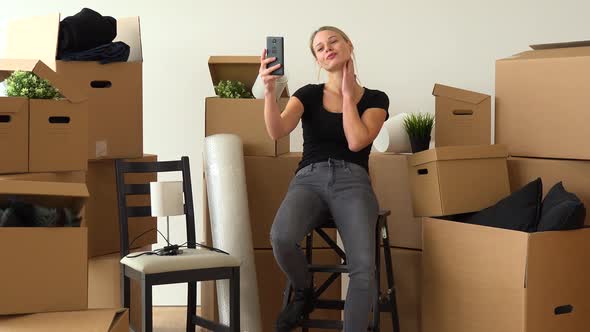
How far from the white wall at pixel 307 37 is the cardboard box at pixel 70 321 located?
204 cm

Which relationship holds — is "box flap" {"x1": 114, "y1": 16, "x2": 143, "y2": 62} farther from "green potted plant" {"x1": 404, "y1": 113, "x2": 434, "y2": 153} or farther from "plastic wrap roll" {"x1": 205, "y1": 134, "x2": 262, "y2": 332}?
"green potted plant" {"x1": 404, "y1": 113, "x2": 434, "y2": 153}

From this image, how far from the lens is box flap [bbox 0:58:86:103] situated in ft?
10.2

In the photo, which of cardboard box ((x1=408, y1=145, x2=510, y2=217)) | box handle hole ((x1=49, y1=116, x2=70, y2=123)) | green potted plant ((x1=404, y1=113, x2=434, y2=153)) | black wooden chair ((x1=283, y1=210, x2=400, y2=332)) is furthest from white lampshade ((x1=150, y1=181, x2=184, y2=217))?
green potted plant ((x1=404, y1=113, x2=434, y2=153))

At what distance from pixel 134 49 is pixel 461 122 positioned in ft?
4.51

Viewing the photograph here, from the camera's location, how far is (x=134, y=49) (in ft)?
12.5

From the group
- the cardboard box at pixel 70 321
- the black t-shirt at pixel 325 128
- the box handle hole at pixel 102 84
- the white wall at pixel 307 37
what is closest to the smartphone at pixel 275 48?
the black t-shirt at pixel 325 128

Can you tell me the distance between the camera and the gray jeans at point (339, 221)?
297 centimetres

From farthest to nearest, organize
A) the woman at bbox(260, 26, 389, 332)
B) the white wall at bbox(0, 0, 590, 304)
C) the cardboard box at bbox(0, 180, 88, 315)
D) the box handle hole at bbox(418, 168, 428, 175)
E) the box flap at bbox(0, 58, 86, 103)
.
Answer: the white wall at bbox(0, 0, 590, 304), the box handle hole at bbox(418, 168, 428, 175), the box flap at bbox(0, 58, 86, 103), the woman at bbox(260, 26, 389, 332), the cardboard box at bbox(0, 180, 88, 315)

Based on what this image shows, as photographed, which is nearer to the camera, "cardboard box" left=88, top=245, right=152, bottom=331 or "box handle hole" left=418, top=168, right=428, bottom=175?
"box handle hole" left=418, top=168, right=428, bottom=175

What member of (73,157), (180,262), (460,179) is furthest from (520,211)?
(73,157)

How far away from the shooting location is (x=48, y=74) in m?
3.14

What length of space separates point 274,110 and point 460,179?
2.41 feet

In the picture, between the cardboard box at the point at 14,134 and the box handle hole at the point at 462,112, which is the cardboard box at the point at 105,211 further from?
the box handle hole at the point at 462,112

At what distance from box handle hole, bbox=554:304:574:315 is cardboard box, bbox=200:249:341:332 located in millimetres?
1012
